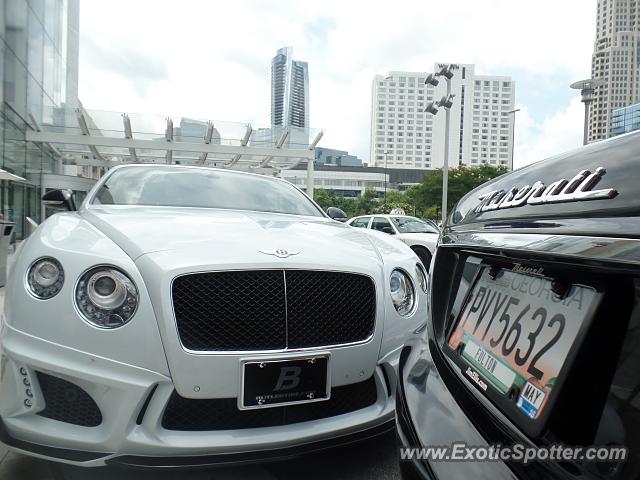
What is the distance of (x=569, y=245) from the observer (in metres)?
0.80

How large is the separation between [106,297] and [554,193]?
5.16 feet

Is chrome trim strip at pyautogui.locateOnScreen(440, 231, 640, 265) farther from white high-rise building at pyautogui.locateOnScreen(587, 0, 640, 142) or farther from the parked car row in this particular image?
white high-rise building at pyautogui.locateOnScreen(587, 0, 640, 142)

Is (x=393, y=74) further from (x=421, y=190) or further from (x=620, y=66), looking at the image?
(x=620, y=66)

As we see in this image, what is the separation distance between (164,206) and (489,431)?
96.4 inches

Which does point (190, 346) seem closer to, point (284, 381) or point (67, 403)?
point (284, 381)

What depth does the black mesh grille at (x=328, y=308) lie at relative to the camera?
6.20 feet

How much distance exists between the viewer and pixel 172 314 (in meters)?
1.72

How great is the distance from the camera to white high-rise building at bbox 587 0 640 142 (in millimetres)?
3371

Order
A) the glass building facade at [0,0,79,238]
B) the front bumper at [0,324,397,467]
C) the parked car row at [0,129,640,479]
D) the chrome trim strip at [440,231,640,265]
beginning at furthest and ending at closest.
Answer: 1. the glass building facade at [0,0,79,238]
2. the front bumper at [0,324,397,467]
3. the parked car row at [0,129,640,479]
4. the chrome trim strip at [440,231,640,265]

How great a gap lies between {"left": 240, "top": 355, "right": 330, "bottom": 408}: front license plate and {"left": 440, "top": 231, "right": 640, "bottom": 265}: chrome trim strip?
0.92 meters

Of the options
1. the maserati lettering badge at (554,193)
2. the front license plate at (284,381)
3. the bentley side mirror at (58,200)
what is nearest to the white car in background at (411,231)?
the bentley side mirror at (58,200)

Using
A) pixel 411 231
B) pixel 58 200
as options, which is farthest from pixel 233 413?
pixel 411 231

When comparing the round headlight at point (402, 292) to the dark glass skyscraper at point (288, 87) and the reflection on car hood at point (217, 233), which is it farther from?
the dark glass skyscraper at point (288, 87)

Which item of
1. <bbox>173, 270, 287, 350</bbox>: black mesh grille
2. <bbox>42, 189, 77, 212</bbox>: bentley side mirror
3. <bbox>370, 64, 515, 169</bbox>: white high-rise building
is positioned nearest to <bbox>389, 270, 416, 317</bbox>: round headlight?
<bbox>173, 270, 287, 350</bbox>: black mesh grille
